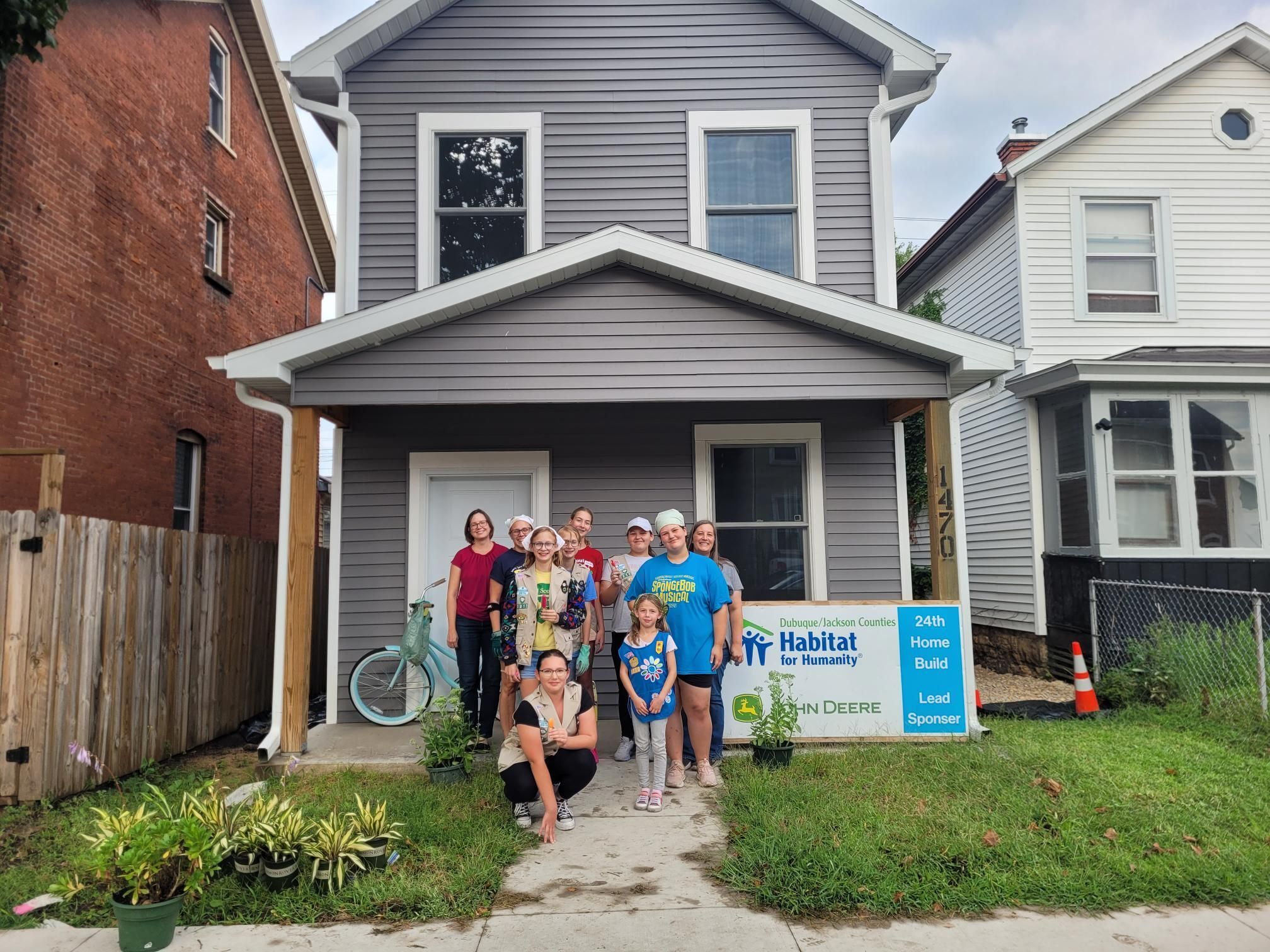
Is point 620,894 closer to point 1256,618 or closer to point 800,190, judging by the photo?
point 1256,618

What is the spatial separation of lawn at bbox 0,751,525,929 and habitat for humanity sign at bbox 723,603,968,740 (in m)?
2.18

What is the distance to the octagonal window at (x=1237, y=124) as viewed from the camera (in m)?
11.1

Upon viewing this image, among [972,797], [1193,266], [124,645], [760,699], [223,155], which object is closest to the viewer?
[972,797]

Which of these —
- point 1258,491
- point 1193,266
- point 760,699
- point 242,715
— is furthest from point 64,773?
point 1193,266

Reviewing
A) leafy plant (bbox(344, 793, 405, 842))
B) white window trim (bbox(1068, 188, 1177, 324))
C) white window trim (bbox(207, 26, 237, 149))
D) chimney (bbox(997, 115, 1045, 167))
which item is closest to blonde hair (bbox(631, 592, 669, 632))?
leafy plant (bbox(344, 793, 405, 842))

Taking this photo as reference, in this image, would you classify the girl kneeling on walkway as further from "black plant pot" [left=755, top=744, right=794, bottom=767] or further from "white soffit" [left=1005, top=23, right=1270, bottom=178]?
"white soffit" [left=1005, top=23, right=1270, bottom=178]

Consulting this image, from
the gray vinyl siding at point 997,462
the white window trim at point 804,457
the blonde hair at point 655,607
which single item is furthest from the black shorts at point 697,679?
the gray vinyl siding at point 997,462

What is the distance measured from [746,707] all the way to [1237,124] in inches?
427

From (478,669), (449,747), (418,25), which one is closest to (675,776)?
(449,747)

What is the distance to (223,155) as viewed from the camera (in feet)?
41.6

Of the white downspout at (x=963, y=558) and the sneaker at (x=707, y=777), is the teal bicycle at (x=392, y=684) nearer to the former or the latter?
the sneaker at (x=707, y=777)

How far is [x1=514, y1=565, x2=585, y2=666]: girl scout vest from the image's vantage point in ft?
17.1

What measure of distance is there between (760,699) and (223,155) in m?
11.6

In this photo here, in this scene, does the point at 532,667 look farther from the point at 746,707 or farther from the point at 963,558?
the point at 963,558
